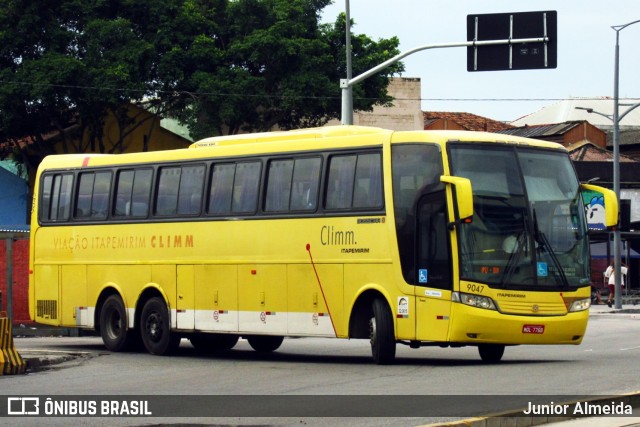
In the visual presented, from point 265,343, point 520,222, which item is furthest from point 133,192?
point 520,222

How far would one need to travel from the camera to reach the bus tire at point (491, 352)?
2041 centimetres

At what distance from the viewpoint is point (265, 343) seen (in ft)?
80.2

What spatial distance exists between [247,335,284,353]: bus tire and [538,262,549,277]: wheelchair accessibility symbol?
660 centimetres

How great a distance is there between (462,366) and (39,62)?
3192cm

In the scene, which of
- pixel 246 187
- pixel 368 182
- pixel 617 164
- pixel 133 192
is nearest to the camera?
pixel 368 182

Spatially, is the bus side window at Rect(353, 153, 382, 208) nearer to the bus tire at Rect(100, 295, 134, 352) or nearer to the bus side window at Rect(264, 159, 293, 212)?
the bus side window at Rect(264, 159, 293, 212)

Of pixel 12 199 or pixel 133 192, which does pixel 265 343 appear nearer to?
pixel 133 192

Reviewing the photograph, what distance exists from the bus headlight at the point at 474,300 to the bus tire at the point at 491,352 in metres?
1.72

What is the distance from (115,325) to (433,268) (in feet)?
25.7

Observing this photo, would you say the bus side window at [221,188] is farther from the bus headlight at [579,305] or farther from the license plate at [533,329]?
the bus headlight at [579,305]

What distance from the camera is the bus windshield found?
742 inches

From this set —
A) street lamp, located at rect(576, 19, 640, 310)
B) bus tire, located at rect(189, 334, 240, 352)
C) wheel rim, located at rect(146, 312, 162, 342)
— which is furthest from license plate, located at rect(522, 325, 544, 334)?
street lamp, located at rect(576, 19, 640, 310)

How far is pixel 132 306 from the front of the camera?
2408 cm

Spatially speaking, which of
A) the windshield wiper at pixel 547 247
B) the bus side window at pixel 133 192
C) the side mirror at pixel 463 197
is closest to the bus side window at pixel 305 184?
the side mirror at pixel 463 197
